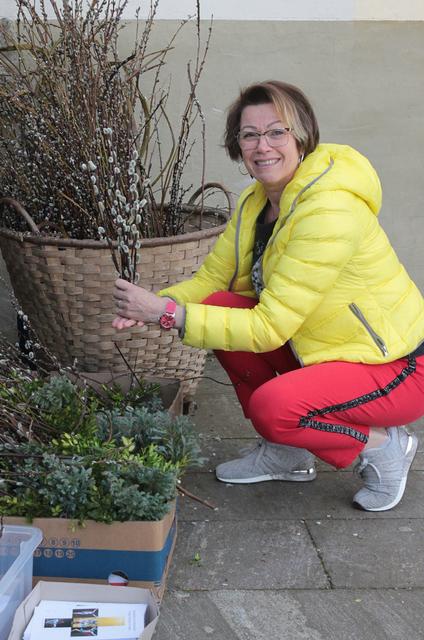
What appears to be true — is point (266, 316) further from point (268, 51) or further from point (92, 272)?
point (268, 51)

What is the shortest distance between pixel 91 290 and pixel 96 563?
1.24 m

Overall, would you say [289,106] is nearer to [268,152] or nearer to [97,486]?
[268,152]

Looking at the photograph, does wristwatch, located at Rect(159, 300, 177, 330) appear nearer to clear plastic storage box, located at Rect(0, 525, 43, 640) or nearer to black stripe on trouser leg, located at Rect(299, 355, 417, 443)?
black stripe on trouser leg, located at Rect(299, 355, 417, 443)

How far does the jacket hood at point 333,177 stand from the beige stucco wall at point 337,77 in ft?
5.36

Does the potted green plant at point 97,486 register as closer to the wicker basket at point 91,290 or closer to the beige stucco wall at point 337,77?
the wicker basket at point 91,290

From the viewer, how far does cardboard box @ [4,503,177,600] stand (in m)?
2.28

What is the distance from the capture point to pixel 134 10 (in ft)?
13.4

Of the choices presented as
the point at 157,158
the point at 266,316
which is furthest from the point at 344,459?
the point at 157,158

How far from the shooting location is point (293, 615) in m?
2.37

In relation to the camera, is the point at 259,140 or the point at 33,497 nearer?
the point at 33,497

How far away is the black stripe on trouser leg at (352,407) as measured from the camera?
274 cm

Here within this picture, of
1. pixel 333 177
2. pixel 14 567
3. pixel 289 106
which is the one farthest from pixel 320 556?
pixel 289 106

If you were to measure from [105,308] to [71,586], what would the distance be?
133 cm

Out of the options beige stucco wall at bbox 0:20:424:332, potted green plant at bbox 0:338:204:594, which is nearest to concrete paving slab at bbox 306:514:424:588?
potted green plant at bbox 0:338:204:594
